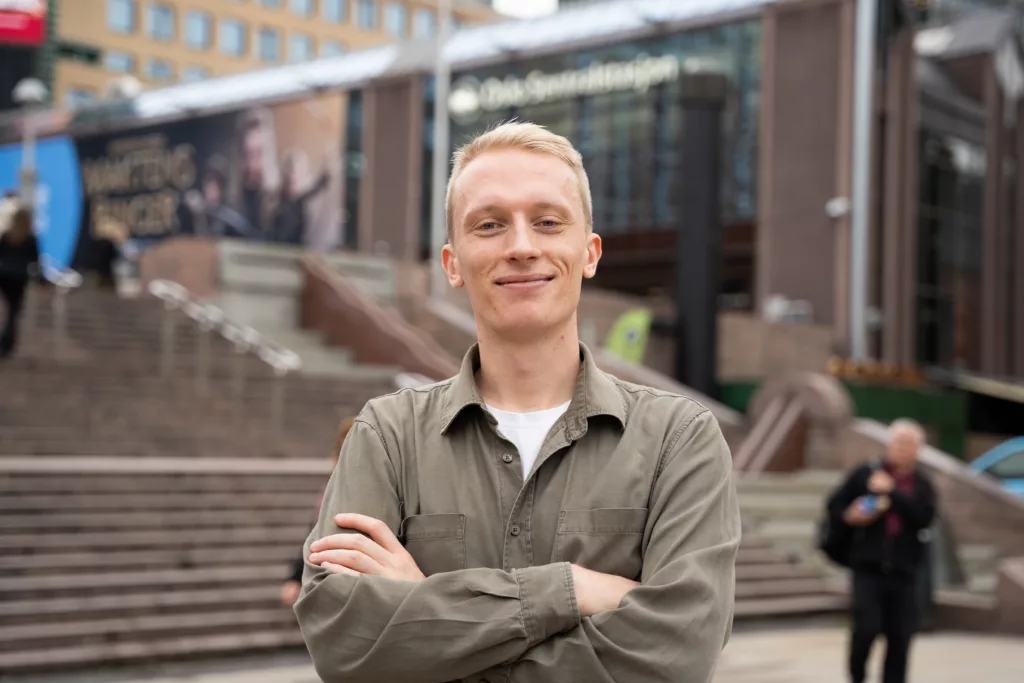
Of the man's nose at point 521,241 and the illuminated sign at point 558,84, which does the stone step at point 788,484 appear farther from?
the illuminated sign at point 558,84

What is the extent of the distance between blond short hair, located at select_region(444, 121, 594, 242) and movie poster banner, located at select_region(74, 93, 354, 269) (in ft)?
131

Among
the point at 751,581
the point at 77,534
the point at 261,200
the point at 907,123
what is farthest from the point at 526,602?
the point at 261,200

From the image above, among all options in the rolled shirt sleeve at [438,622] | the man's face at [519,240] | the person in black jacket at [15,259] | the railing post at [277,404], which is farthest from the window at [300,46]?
the rolled shirt sleeve at [438,622]

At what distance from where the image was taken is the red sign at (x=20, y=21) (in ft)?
60.1

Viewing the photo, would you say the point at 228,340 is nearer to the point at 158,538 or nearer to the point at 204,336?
the point at 204,336

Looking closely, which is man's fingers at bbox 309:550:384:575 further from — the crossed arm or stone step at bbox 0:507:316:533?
stone step at bbox 0:507:316:533

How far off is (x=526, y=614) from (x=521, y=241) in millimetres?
604

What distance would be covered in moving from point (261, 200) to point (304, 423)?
28378 millimetres

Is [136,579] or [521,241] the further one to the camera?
[136,579]

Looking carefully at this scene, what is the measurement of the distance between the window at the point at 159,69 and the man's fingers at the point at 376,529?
75.6 metres

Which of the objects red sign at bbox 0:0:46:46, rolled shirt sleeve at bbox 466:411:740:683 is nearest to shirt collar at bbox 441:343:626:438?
rolled shirt sleeve at bbox 466:411:740:683

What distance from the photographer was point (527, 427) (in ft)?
8.25

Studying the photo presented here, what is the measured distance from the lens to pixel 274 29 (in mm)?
78688

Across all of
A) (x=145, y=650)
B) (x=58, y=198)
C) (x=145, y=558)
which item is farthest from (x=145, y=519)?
(x=58, y=198)
